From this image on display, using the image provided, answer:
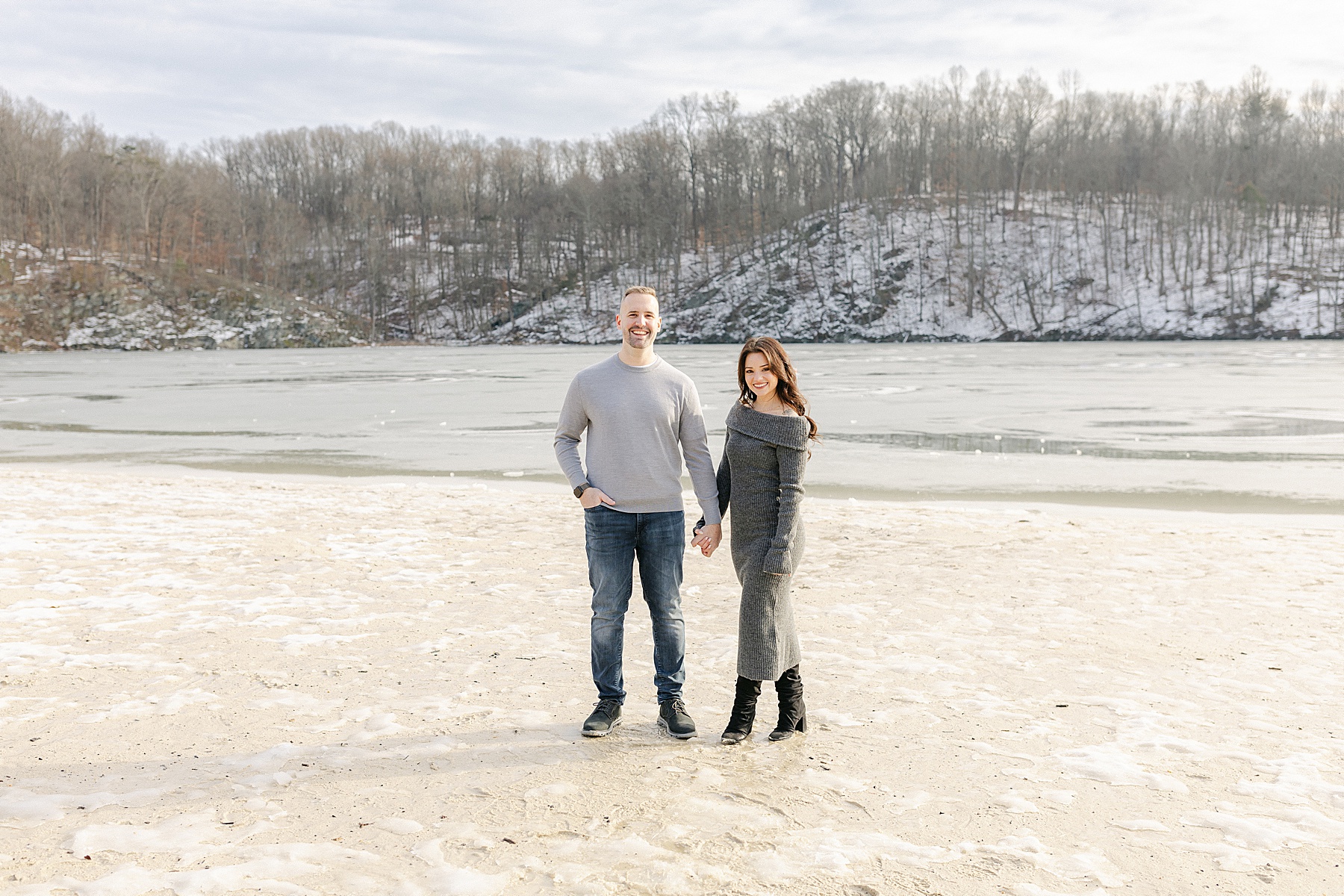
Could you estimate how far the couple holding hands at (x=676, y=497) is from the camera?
4406mm

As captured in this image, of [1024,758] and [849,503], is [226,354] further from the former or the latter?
[1024,758]

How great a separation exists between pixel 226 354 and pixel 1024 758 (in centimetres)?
7039

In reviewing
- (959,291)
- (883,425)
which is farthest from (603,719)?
(959,291)

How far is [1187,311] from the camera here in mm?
73812

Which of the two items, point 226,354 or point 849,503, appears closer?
point 849,503

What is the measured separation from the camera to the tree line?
8525 cm

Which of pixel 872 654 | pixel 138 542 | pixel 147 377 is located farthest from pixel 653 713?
pixel 147 377

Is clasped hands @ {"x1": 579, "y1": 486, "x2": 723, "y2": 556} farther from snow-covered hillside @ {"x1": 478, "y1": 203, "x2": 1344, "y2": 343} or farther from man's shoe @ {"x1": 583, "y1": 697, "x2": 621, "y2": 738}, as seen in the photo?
snow-covered hillside @ {"x1": 478, "y1": 203, "x2": 1344, "y2": 343}

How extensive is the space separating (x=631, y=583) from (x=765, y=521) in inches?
28.6

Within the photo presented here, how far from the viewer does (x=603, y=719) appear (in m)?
4.75

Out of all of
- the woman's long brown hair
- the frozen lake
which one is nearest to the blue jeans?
the woman's long brown hair

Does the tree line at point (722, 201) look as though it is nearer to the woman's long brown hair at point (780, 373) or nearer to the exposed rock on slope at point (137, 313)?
the exposed rock on slope at point (137, 313)

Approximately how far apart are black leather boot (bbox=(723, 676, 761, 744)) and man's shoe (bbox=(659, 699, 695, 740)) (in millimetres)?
172

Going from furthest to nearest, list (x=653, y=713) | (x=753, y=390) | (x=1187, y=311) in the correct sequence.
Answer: (x=1187, y=311), (x=653, y=713), (x=753, y=390)
